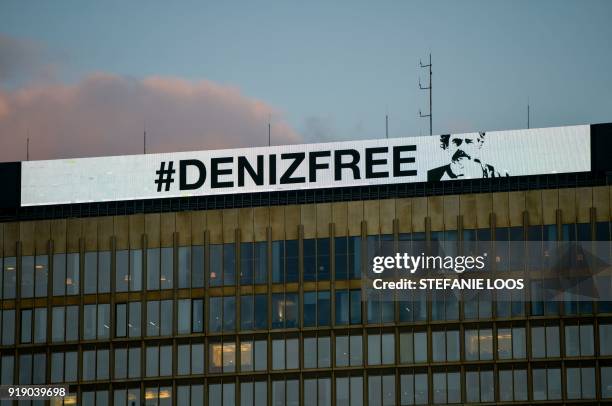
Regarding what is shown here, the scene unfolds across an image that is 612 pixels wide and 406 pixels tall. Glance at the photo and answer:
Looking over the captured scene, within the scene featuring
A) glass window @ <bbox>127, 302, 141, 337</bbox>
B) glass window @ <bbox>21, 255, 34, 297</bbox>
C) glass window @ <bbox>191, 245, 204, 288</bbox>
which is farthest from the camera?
glass window @ <bbox>21, 255, 34, 297</bbox>

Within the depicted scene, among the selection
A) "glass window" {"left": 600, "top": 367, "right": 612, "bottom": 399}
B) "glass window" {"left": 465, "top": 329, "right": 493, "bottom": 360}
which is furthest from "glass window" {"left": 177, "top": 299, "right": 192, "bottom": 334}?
"glass window" {"left": 600, "top": 367, "right": 612, "bottom": 399}

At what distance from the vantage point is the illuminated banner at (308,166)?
131500mm

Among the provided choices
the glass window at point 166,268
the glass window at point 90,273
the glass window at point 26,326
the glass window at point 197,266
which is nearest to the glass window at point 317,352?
the glass window at point 197,266

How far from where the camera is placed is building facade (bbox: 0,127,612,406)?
120 m

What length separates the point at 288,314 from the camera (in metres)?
123

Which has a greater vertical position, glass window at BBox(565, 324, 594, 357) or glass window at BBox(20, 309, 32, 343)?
glass window at BBox(20, 309, 32, 343)

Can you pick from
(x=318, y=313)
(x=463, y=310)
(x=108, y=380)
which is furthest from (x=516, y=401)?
(x=108, y=380)

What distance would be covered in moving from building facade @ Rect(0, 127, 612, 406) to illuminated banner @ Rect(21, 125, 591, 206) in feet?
10.2

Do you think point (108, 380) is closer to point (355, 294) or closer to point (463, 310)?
point (355, 294)

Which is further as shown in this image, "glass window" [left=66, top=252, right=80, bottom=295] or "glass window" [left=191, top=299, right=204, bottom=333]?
"glass window" [left=66, top=252, right=80, bottom=295]

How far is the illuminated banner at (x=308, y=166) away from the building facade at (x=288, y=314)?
10.2 ft

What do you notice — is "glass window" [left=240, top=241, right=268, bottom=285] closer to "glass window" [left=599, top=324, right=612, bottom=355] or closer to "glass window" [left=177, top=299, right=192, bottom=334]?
"glass window" [left=177, top=299, right=192, bottom=334]

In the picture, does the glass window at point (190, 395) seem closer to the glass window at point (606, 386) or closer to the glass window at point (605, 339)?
the glass window at point (606, 386)

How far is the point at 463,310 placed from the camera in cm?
12038
